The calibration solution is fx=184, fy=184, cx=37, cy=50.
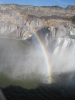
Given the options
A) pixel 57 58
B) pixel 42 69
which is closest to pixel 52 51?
pixel 57 58

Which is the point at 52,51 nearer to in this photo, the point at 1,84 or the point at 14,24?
the point at 1,84

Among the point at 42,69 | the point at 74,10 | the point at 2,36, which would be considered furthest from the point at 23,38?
the point at 74,10

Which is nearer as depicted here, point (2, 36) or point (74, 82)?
point (74, 82)

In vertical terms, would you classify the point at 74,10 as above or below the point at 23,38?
above

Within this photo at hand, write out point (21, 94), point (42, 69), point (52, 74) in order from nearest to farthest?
point (21, 94)
point (52, 74)
point (42, 69)

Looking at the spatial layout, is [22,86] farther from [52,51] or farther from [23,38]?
[23,38]

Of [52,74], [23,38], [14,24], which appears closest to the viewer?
[52,74]

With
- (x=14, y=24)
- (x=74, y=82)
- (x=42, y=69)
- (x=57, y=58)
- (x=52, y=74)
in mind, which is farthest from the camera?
(x=14, y=24)

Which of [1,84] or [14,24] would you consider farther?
[14,24]

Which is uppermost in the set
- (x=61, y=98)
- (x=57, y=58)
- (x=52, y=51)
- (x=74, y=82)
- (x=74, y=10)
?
(x=74, y=10)
